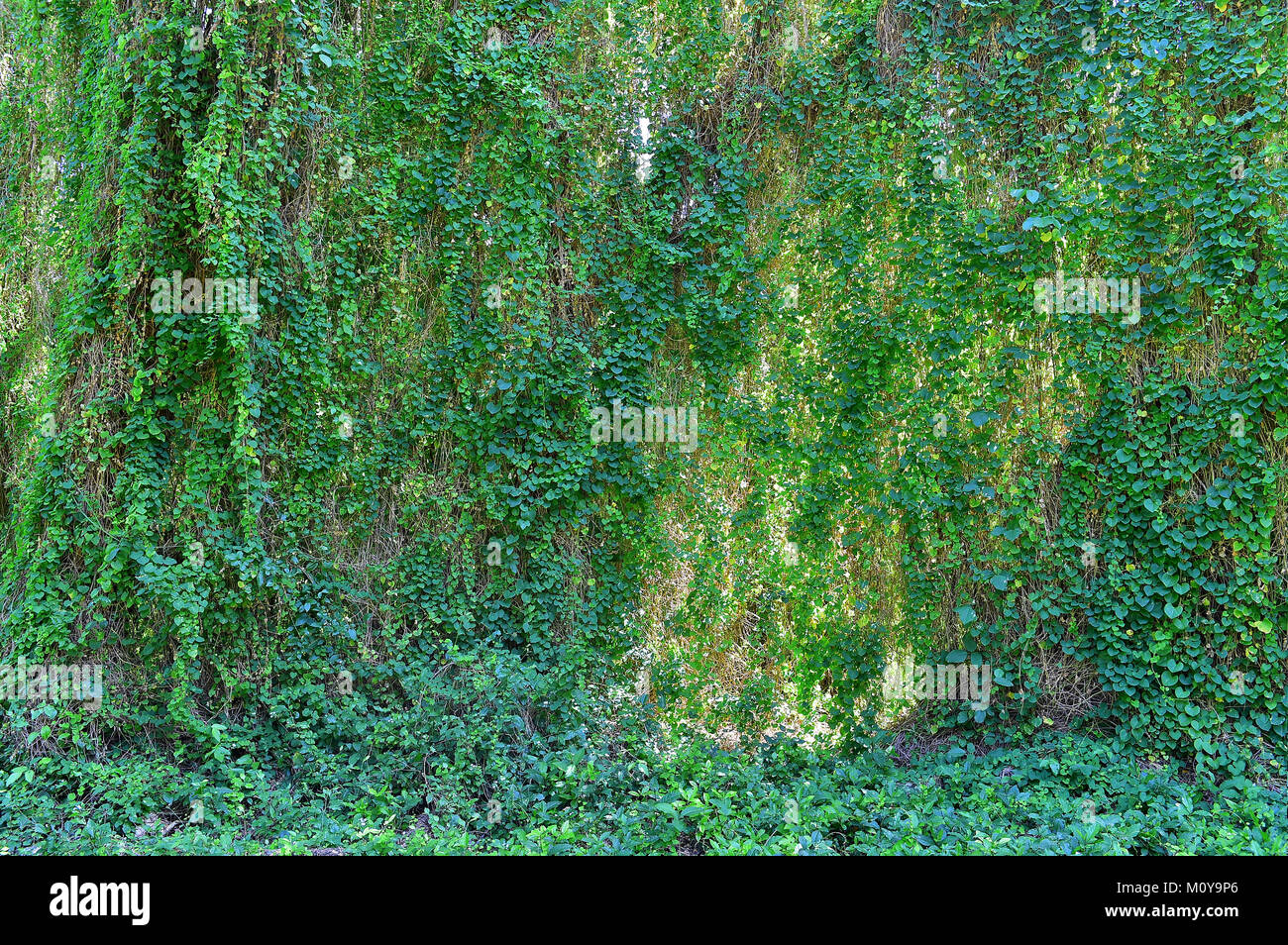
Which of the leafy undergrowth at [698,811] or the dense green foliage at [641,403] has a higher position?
the dense green foliage at [641,403]

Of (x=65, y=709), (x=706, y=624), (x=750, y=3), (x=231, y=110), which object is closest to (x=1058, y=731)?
(x=706, y=624)

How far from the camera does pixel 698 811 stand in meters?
3.70

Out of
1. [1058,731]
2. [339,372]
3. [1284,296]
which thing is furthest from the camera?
[339,372]

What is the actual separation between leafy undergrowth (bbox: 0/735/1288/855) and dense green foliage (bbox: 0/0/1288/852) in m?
0.03

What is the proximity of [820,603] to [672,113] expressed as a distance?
3353 mm

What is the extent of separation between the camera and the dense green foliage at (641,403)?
14.2 feet

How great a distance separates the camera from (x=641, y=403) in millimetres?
5223

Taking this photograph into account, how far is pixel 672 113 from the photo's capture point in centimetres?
530

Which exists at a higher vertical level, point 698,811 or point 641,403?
point 641,403

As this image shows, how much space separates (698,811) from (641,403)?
2546mm

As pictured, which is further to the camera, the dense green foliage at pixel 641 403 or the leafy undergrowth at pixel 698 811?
the dense green foliage at pixel 641 403

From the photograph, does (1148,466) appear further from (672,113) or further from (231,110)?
(231,110)

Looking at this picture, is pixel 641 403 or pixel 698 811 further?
pixel 641 403

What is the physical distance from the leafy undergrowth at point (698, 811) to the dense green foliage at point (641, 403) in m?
0.03
